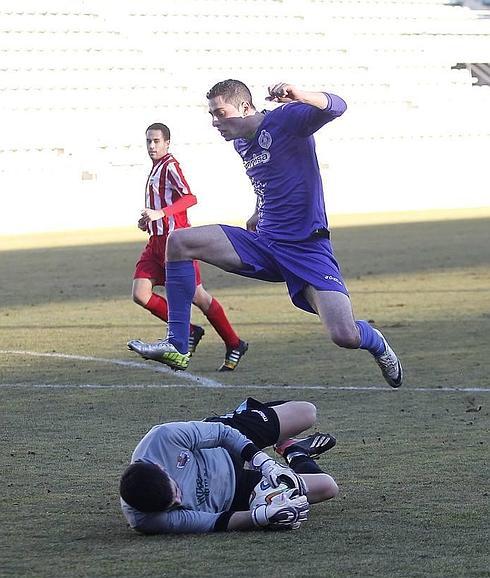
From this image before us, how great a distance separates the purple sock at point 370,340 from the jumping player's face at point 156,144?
3691 millimetres

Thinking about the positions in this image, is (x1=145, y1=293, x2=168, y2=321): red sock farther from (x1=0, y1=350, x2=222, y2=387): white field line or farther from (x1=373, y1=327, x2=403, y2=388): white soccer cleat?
(x1=373, y1=327, x2=403, y2=388): white soccer cleat

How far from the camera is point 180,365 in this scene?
7.85m

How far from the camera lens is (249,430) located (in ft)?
20.1

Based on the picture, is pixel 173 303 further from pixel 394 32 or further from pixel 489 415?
pixel 394 32

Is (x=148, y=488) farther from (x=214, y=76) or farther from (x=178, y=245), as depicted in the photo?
(x=214, y=76)

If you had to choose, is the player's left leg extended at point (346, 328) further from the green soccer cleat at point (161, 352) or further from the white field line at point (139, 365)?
the white field line at point (139, 365)

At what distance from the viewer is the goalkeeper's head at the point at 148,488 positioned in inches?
210

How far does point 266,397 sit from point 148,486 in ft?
13.4

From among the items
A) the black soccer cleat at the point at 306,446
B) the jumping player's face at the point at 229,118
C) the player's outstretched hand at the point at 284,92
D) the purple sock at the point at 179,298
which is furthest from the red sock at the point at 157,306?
the black soccer cleat at the point at 306,446

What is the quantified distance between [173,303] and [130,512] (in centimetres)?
272

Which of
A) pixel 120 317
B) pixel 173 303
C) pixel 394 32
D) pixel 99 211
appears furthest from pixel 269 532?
pixel 394 32

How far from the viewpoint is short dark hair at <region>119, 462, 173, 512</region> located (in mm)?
5336

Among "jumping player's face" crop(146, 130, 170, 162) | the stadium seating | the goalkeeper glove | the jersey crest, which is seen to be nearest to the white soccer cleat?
the jersey crest

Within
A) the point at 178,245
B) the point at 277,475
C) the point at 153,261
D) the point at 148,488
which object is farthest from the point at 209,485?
the point at 153,261
